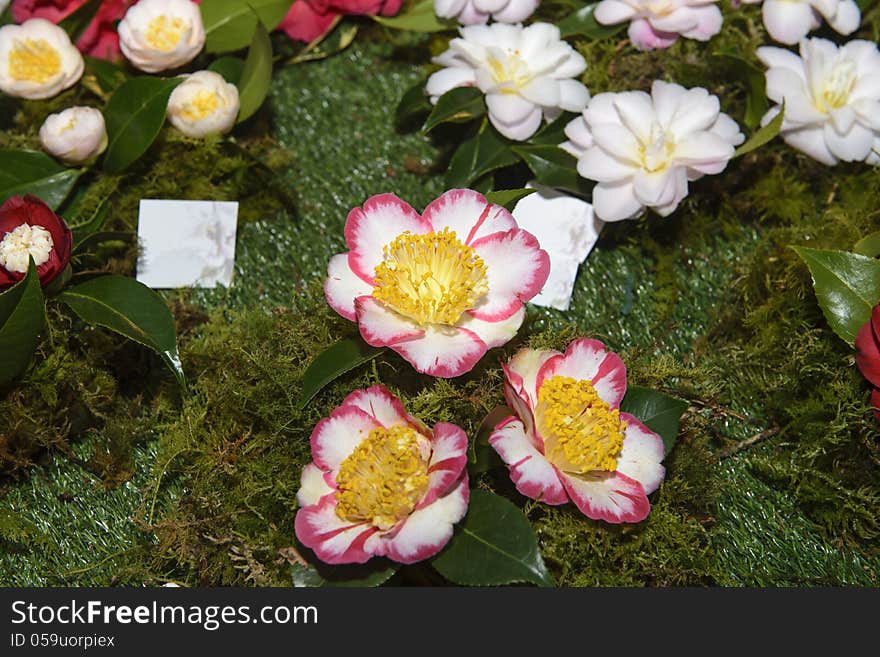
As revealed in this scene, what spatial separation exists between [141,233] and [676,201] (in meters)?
0.71

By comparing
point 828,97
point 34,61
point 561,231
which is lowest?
point 561,231

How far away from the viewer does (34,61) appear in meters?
1.21

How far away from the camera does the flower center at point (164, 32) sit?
1202mm

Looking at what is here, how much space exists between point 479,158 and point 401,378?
0.39m

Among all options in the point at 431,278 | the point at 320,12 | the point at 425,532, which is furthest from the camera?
the point at 320,12

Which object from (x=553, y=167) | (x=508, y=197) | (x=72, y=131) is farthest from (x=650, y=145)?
(x=72, y=131)

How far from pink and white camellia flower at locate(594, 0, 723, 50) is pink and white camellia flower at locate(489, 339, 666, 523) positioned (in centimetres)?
56

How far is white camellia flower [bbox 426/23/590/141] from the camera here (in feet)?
3.87

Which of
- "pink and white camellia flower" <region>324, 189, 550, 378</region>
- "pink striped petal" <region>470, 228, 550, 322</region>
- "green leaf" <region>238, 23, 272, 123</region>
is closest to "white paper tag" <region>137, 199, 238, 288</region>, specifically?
"green leaf" <region>238, 23, 272, 123</region>

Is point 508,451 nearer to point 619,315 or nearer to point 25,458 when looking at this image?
point 619,315

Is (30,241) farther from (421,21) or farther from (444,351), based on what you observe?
(421,21)

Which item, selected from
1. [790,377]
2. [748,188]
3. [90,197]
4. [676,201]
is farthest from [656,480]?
[90,197]

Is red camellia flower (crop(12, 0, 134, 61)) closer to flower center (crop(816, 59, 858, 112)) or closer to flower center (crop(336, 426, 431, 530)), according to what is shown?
flower center (crop(336, 426, 431, 530))

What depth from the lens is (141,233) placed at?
3.96ft
